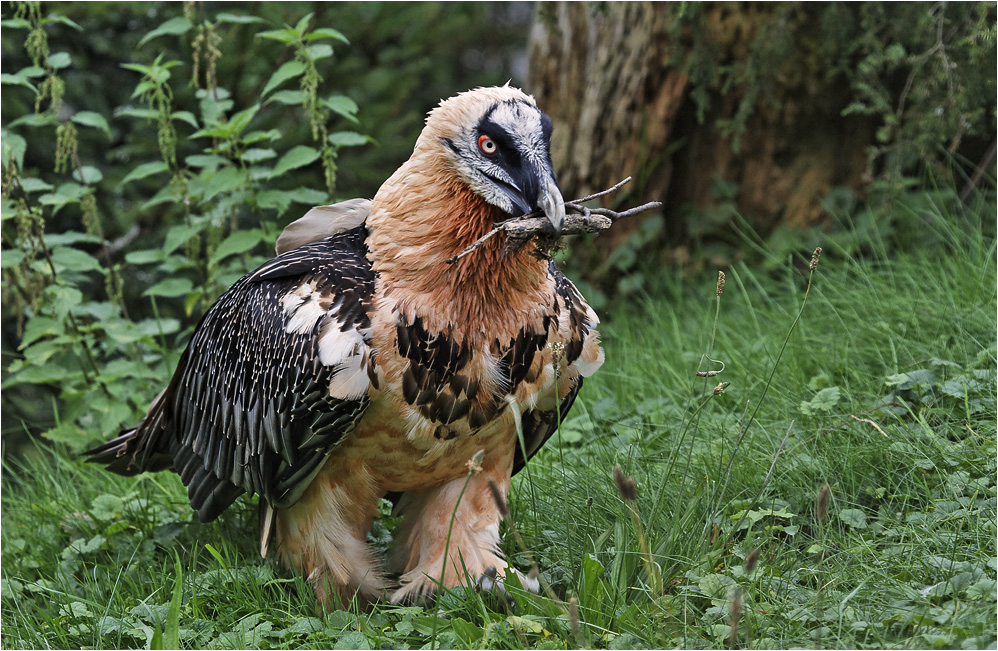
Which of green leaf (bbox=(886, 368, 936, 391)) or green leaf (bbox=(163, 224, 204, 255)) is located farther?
green leaf (bbox=(163, 224, 204, 255))

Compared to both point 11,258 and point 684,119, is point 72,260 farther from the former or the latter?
point 684,119

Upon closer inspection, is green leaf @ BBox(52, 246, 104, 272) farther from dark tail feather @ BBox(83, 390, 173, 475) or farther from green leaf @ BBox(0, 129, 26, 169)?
dark tail feather @ BBox(83, 390, 173, 475)

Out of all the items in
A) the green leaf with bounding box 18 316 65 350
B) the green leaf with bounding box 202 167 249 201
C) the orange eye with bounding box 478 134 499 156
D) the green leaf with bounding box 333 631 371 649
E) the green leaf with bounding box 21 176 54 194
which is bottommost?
the green leaf with bounding box 333 631 371 649

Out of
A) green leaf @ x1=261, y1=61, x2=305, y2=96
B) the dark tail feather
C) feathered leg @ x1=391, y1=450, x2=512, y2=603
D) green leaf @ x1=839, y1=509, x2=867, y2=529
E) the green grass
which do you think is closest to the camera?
the green grass

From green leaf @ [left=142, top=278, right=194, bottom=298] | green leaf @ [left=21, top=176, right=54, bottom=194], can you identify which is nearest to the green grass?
green leaf @ [left=142, top=278, right=194, bottom=298]

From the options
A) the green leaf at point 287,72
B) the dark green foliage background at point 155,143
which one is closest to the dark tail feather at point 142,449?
the dark green foliage background at point 155,143

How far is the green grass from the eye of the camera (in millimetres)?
2543

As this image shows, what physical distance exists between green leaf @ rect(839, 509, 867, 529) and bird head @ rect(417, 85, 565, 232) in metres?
1.39

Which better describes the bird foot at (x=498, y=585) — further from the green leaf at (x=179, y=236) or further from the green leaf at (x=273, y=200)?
the green leaf at (x=179, y=236)

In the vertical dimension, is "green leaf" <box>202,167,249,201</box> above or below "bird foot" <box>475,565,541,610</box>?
above

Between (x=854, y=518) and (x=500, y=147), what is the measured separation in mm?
1641

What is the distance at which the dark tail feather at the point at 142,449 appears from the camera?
12.1 feet

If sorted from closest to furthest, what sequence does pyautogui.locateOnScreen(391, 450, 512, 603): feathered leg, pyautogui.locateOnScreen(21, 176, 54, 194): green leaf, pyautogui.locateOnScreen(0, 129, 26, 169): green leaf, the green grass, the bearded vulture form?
1. the green grass
2. the bearded vulture
3. pyautogui.locateOnScreen(391, 450, 512, 603): feathered leg
4. pyautogui.locateOnScreen(0, 129, 26, 169): green leaf
5. pyautogui.locateOnScreen(21, 176, 54, 194): green leaf

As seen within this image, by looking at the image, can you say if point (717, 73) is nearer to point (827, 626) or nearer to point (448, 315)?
point (448, 315)
